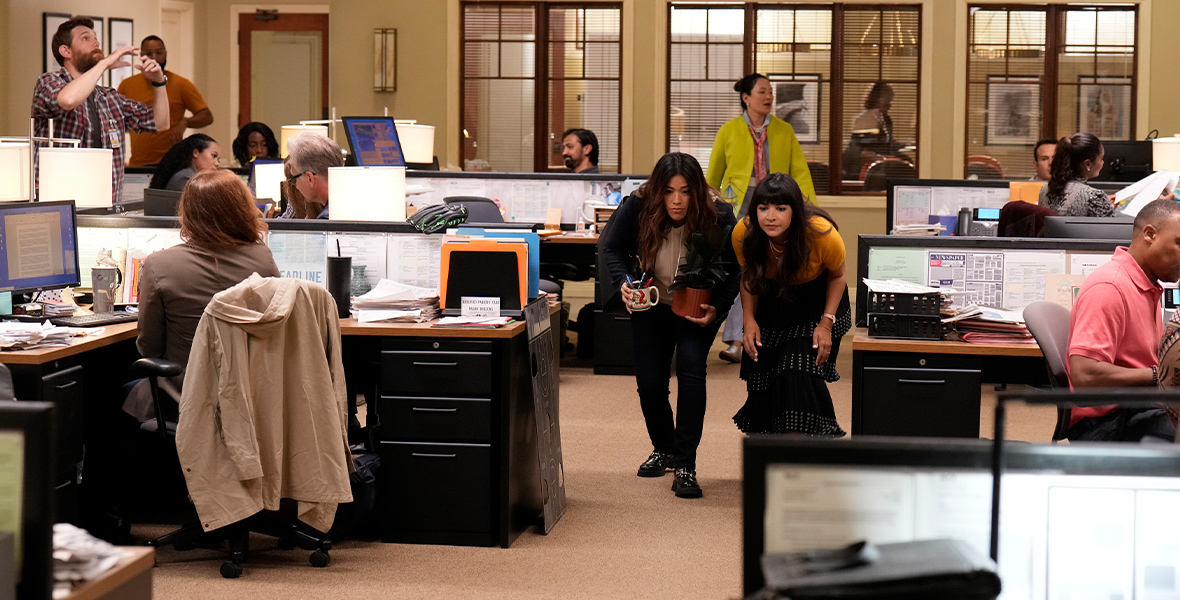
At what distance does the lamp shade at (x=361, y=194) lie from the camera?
473cm

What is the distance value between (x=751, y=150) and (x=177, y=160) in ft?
11.0

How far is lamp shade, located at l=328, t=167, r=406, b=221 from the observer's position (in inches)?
186

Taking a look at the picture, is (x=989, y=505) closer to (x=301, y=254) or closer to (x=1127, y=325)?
(x=1127, y=325)

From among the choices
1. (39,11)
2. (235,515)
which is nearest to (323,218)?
(235,515)

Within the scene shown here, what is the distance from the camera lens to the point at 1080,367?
3.31m

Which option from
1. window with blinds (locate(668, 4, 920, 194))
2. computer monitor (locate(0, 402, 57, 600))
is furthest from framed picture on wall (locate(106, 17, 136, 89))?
computer monitor (locate(0, 402, 57, 600))

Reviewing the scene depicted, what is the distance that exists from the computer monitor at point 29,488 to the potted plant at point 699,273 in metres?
3.25

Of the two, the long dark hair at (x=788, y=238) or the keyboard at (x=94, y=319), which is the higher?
the long dark hair at (x=788, y=238)

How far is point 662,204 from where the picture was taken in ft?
15.1

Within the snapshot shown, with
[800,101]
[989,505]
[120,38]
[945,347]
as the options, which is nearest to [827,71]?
[800,101]

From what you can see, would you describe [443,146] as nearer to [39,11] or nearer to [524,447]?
[39,11]

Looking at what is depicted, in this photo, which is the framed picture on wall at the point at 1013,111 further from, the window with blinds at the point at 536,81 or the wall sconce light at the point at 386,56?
the wall sconce light at the point at 386,56

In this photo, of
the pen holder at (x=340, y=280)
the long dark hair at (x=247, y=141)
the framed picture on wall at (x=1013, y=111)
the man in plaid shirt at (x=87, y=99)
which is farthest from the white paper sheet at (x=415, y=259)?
the framed picture on wall at (x=1013, y=111)

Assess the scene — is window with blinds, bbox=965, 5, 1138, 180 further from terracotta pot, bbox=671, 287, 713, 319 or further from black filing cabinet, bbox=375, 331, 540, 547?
black filing cabinet, bbox=375, 331, 540, 547
